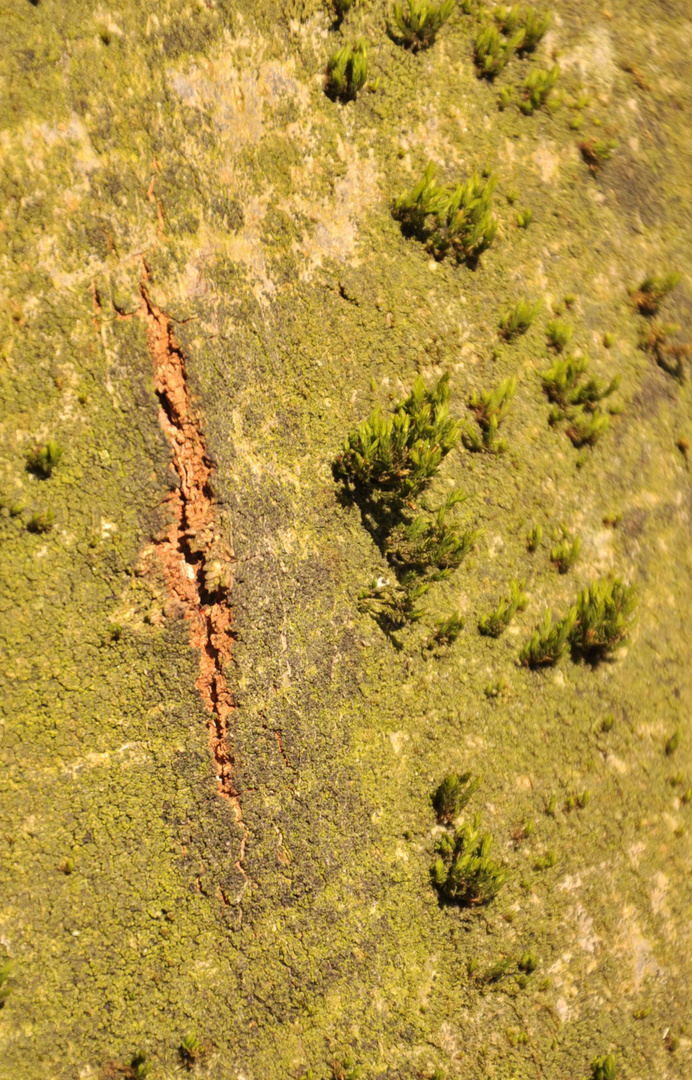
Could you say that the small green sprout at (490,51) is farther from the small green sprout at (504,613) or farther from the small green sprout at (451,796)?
the small green sprout at (451,796)

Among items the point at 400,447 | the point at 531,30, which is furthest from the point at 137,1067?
the point at 531,30

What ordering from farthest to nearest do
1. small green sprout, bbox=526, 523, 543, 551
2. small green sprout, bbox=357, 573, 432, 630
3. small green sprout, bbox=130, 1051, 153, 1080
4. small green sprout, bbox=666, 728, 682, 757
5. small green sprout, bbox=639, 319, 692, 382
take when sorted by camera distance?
1. small green sprout, bbox=639, 319, 692, 382
2. small green sprout, bbox=666, 728, 682, 757
3. small green sprout, bbox=526, 523, 543, 551
4. small green sprout, bbox=357, 573, 432, 630
5. small green sprout, bbox=130, 1051, 153, 1080

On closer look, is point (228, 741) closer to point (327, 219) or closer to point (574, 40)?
point (327, 219)

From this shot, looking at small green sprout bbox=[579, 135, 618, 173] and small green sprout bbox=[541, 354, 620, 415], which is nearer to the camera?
small green sprout bbox=[541, 354, 620, 415]

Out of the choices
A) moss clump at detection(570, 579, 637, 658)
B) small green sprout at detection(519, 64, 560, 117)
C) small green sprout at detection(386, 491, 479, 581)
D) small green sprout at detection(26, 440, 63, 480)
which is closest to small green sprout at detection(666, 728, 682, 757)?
moss clump at detection(570, 579, 637, 658)

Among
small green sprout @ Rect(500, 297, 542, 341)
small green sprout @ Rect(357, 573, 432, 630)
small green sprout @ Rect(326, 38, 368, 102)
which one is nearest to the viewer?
small green sprout @ Rect(357, 573, 432, 630)

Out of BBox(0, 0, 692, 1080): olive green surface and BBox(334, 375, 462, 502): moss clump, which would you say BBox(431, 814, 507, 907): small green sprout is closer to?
BBox(0, 0, 692, 1080): olive green surface

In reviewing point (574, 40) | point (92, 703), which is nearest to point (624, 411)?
point (574, 40)
